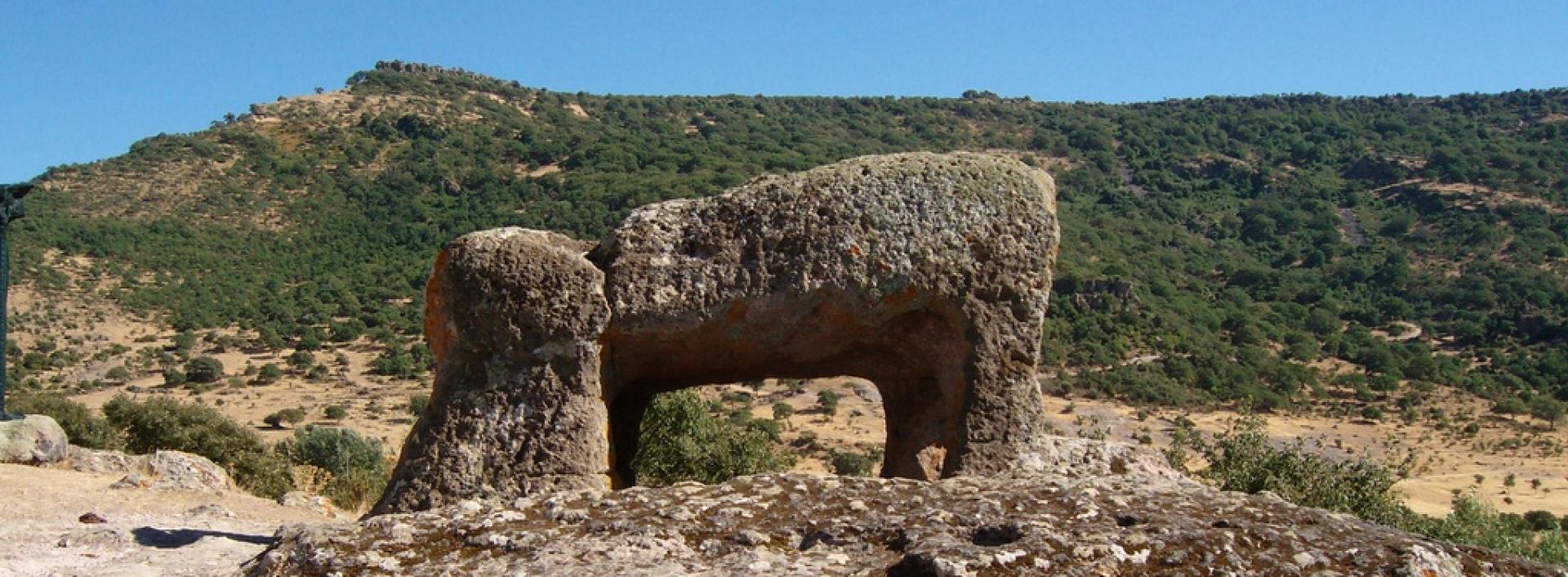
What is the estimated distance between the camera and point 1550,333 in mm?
45531

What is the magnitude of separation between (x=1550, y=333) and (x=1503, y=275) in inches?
154

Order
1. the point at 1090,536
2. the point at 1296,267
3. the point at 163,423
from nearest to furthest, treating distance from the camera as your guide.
Answer: the point at 1090,536 → the point at 163,423 → the point at 1296,267

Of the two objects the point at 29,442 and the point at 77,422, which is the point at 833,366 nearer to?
the point at 29,442

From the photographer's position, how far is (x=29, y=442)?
45.1ft

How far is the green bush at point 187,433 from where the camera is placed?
1912 cm

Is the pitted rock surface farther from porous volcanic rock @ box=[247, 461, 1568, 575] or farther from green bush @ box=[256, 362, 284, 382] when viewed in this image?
green bush @ box=[256, 362, 284, 382]

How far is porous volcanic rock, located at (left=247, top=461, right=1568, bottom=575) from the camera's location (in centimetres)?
596

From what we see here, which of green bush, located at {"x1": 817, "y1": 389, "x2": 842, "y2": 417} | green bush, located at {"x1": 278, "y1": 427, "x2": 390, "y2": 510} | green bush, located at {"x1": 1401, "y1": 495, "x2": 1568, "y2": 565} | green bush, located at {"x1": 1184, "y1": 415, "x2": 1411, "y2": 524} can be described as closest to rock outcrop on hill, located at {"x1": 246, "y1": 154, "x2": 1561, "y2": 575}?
green bush, located at {"x1": 1184, "y1": 415, "x2": 1411, "y2": 524}

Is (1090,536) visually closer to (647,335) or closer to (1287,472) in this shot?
(647,335)

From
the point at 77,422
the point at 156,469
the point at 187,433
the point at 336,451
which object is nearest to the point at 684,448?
the point at 156,469

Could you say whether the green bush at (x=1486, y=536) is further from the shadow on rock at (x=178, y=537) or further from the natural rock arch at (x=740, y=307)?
the shadow on rock at (x=178, y=537)

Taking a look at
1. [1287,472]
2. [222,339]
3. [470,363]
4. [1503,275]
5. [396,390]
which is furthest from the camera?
[1503,275]

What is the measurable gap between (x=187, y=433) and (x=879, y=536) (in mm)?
16362

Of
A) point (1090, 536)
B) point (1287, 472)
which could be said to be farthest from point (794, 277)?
point (1287, 472)
